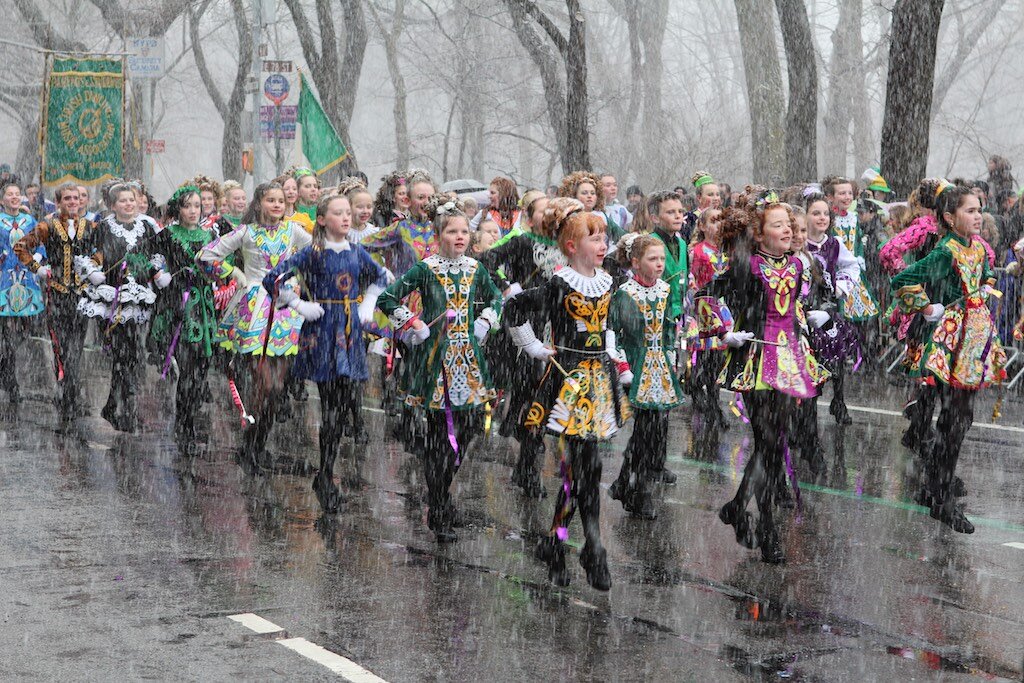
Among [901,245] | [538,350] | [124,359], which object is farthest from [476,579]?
[124,359]

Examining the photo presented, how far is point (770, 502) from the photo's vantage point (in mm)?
7625

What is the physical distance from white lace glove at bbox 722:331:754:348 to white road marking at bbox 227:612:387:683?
8.64ft

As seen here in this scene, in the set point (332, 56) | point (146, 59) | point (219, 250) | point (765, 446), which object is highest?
point (332, 56)

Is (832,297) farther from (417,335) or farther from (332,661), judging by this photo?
(332,661)

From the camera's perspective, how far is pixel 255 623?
6.49 m

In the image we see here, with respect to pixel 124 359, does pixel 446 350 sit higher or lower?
higher

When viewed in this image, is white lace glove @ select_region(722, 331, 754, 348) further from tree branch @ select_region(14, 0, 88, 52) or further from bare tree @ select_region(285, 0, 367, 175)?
tree branch @ select_region(14, 0, 88, 52)

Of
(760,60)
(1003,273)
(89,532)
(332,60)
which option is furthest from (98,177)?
(89,532)

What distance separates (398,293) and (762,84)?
60.4 ft

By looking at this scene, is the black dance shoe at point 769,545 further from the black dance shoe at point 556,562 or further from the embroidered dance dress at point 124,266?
the embroidered dance dress at point 124,266

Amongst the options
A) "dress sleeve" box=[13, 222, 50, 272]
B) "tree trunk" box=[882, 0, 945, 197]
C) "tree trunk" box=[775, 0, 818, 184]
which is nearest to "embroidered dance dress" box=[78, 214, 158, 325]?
"dress sleeve" box=[13, 222, 50, 272]

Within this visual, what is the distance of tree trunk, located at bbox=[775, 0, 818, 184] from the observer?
21375 millimetres

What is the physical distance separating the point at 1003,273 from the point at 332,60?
17.1m

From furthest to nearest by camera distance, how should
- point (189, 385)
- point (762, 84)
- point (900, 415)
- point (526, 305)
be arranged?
1. point (762, 84)
2. point (900, 415)
3. point (189, 385)
4. point (526, 305)
